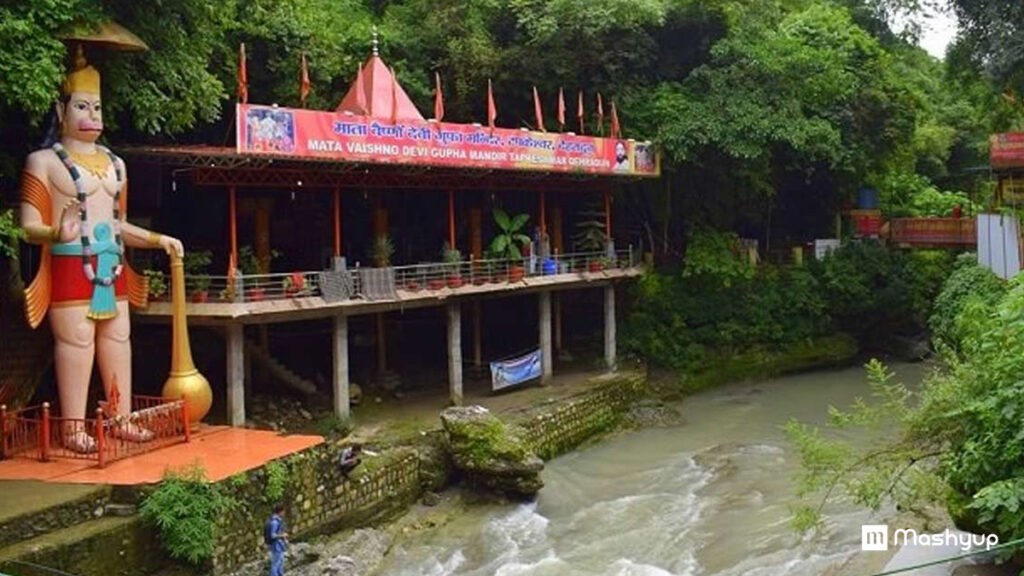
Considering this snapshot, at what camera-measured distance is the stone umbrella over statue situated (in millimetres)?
16453

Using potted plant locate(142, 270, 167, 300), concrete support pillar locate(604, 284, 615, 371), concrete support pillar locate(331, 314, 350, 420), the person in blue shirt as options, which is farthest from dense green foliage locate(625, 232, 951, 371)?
the person in blue shirt

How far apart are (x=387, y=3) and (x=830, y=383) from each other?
19.3 m

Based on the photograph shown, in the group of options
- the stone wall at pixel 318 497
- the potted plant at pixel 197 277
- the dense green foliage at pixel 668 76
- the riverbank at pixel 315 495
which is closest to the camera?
the riverbank at pixel 315 495

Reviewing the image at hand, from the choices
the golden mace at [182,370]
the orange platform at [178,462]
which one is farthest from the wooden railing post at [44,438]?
the golden mace at [182,370]

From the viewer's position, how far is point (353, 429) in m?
20.8

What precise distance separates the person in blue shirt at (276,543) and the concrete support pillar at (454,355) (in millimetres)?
9042

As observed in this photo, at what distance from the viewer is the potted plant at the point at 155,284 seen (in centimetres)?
1902

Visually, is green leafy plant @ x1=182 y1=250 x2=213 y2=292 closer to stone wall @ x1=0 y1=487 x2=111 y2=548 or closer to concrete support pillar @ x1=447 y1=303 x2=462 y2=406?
stone wall @ x1=0 y1=487 x2=111 y2=548

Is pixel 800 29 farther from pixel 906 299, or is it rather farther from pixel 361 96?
pixel 361 96

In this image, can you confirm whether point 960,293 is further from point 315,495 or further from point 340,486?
point 315,495

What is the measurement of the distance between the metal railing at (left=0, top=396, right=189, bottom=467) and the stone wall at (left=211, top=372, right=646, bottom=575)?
251 centimetres

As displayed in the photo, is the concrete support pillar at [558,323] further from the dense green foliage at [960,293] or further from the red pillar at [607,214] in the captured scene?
the dense green foliage at [960,293]

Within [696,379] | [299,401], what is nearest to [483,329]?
[696,379]

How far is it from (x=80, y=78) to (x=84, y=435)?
6.05 meters
